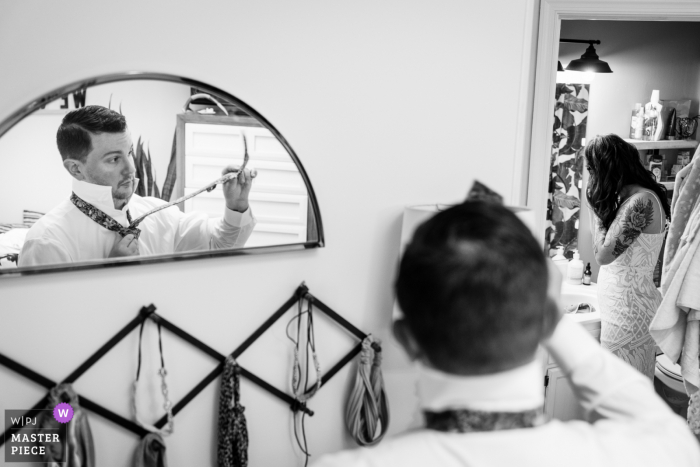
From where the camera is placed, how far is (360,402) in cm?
164

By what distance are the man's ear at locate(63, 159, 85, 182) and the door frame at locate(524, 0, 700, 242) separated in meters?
1.21

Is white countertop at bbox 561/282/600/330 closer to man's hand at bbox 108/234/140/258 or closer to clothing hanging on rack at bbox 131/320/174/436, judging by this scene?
clothing hanging on rack at bbox 131/320/174/436

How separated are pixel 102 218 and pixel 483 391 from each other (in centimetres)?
100

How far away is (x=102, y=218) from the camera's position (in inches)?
51.1

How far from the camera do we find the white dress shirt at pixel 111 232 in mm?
1251

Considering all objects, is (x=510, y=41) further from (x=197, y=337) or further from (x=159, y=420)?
(x=159, y=420)

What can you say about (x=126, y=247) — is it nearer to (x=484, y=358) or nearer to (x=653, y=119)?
(x=484, y=358)

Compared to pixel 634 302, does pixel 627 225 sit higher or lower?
higher

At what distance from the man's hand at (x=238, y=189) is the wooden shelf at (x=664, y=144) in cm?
213

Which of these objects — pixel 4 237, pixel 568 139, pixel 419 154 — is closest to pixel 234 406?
pixel 4 237

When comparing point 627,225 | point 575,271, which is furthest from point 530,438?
point 575,271

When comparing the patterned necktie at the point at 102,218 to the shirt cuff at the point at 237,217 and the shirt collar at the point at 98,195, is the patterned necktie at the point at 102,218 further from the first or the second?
the shirt cuff at the point at 237,217

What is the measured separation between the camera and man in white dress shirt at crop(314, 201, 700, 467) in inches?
21.6

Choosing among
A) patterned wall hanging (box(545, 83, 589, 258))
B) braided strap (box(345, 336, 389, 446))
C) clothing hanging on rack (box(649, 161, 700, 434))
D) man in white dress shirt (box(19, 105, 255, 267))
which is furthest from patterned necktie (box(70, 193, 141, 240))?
patterned wall hanging (box(545, 83, 589, 258))
